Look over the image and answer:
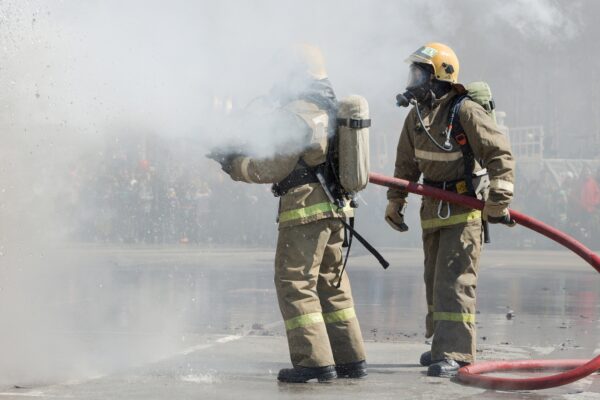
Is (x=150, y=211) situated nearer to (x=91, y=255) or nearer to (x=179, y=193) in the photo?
(x=179, y=193)

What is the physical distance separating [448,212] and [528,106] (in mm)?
28679

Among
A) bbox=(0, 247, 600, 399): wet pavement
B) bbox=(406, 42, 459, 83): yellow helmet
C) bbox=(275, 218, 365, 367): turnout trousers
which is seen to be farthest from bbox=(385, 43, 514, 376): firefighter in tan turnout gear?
bbox=(275, 218, 365, 367): turnout trousers

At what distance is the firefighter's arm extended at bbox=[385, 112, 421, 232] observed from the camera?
688 centimetres

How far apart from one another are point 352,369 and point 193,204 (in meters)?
17.1

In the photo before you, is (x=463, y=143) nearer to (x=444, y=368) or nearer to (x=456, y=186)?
(x=456, y=186)

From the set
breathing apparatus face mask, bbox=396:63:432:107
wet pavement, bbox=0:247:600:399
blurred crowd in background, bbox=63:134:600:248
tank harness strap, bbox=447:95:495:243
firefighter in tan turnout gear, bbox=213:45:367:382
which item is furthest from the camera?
blurred crowd in background, bbox=63:134:600:248

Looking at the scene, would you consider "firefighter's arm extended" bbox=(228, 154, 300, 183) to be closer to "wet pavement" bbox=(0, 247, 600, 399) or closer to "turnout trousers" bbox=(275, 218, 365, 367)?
"turnout trousers" bbox=(275, 218, 365, 367)

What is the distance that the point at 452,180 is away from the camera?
660cm

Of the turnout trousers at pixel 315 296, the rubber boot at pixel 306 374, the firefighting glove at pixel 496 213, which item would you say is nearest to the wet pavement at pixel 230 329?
the rubber boot at pixel 306 374

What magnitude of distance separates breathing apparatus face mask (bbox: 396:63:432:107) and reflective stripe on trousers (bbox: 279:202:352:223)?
0.84 metres

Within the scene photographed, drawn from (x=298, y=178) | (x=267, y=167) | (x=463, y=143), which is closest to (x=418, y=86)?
(x=463, y=143)

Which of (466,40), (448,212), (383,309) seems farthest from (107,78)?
(466,40)

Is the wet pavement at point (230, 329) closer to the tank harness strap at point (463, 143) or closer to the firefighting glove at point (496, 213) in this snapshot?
the firefighting glove at point (496, 213)

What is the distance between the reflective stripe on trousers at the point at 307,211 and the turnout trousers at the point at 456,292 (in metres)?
0.77
